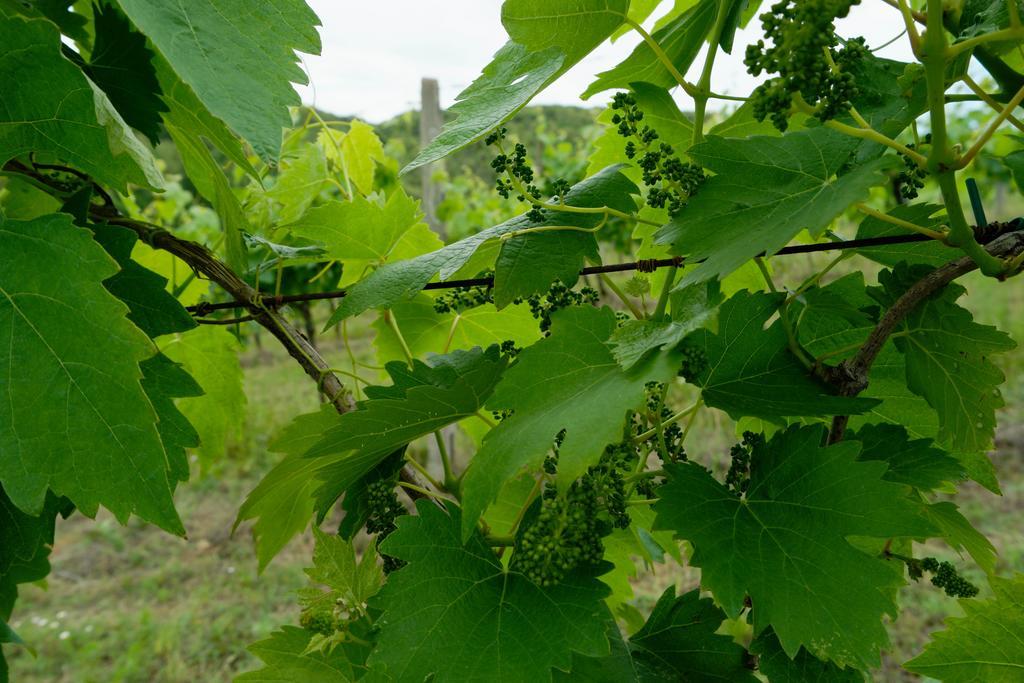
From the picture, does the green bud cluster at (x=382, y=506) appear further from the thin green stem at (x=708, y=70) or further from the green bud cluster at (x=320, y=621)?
the thin green stem at (x=708, y=70)

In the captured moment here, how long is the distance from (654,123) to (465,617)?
2.02 feet

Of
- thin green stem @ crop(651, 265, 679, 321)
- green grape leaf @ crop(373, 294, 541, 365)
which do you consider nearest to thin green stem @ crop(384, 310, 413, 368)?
green grape leaf @ crop(373, 294, 541, 365)

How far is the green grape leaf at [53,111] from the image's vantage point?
685mm

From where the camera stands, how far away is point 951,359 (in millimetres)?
849

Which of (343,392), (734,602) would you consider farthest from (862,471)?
(343,392)

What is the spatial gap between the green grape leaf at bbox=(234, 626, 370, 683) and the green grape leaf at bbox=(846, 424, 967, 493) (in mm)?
629

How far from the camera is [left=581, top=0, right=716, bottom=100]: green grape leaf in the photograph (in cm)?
87

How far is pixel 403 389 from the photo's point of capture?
90 centimetres

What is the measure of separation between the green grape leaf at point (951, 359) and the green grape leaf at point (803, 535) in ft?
0.58

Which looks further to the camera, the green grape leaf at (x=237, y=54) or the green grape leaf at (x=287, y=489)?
the green grape leaf at (x=287, y=489)

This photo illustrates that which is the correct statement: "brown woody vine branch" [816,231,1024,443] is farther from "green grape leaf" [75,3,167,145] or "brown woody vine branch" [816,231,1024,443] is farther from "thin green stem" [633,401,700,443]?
"green grape leaf" [75,3,167,145]

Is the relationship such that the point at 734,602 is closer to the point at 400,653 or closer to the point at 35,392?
the point at 400,653

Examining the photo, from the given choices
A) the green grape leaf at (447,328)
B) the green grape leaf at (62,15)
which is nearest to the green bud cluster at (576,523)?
the green grape leaf at (447,328)

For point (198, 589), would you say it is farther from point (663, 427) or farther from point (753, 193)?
point (753, 193)
